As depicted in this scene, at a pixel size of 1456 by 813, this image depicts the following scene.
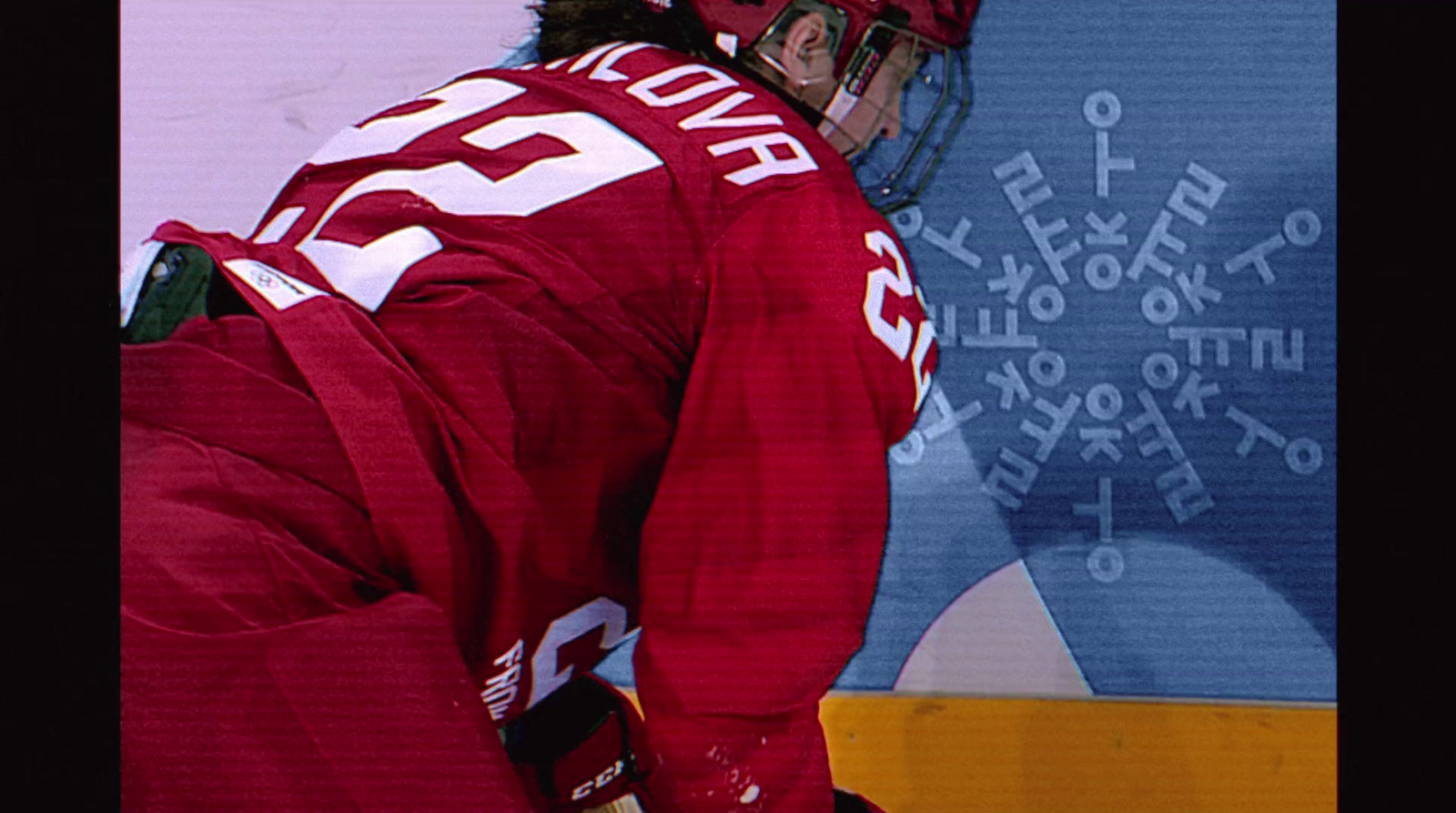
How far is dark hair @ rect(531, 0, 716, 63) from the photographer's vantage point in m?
1.47

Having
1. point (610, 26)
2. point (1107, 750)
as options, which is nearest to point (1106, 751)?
point (1107, 750)

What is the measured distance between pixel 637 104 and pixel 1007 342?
453 millimetres

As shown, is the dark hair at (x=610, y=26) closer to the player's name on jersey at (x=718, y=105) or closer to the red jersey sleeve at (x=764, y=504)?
the player's name on jersey at (x=718, y=105)

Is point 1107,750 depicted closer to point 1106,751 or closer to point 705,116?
point 1106,751

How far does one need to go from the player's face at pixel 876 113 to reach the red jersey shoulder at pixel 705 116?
0.05 metres

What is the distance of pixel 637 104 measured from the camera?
1.36m

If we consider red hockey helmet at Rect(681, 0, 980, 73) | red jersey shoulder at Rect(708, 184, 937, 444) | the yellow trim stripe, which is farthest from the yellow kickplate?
red hockey helmet at Rect(681, 0, 980, 73)

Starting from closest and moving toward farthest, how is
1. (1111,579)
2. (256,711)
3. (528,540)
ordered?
(256,711)
(528,540)
(1111,579)

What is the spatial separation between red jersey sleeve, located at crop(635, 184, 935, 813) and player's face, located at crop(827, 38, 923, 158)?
121 mm

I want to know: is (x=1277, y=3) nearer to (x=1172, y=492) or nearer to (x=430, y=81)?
(x=1172, y=492)

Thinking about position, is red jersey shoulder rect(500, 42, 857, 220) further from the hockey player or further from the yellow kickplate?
the yellow kickplate

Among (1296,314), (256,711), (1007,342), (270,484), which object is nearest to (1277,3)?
(1296,314)

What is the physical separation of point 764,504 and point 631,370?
0.59ft

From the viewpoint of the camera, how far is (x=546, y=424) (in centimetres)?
126
